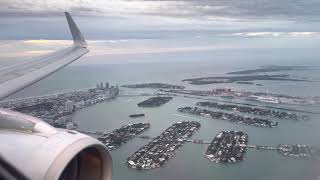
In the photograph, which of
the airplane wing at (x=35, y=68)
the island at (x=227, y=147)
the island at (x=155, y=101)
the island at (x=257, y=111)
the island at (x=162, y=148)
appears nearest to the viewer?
the airplane wing at (x=35, y=68)

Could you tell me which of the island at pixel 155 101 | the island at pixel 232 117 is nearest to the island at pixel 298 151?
the island at pixel 232 117

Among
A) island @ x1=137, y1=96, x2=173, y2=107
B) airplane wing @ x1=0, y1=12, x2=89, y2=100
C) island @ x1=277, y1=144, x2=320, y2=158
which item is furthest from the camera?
island @ x1=137, y1=96, x2=173, y2=107

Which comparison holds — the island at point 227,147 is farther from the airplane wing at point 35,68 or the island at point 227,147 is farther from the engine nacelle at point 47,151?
the engine nacelle at point 47,151

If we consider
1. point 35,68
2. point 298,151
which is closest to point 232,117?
point 298,151

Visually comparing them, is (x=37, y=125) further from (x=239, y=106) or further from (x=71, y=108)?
(x=239, y=106)

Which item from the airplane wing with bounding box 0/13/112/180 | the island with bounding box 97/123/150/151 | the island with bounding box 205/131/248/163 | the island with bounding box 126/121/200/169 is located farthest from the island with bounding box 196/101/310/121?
the airplane wing with bounding box 0/13/112/180

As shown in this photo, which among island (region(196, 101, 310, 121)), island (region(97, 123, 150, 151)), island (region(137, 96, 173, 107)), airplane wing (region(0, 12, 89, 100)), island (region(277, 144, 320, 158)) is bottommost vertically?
island (region(137, 96, 173, 107))

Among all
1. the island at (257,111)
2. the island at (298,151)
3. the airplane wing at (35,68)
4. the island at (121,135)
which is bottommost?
the island at (257,111)

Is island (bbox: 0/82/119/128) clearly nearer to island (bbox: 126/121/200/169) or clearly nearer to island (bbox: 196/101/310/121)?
island (bbox: 126/121/200/169)

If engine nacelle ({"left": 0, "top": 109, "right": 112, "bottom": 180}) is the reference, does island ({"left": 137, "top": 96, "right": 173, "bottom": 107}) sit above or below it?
below
